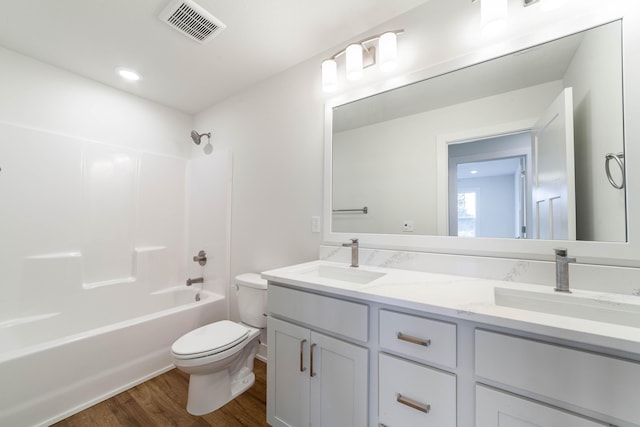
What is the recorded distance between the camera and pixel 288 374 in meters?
1.23

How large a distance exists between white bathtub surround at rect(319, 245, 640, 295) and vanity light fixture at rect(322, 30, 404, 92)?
1.08 m

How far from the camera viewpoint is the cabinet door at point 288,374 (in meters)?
1.17

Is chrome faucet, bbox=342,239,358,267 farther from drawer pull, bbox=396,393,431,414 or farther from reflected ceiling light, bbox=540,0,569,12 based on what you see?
reflected ceiling light, bbox=540,0,569,12

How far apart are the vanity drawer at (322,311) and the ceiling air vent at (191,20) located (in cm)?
159

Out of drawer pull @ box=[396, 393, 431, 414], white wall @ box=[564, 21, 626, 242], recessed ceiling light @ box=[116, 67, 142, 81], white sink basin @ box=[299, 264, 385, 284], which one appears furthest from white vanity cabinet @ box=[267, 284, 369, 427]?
recessed ceiling light @ box=[116, 67, 142, 81]

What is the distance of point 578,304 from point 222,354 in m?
1.72

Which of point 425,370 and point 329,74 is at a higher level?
point 329,74

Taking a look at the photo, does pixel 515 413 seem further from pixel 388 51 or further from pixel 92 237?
pixel 92 237

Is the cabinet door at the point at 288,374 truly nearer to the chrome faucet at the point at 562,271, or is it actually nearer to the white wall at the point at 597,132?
the chrome faucet at the point at 562,271

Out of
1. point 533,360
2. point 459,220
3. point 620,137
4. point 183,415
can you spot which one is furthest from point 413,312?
point 183,415

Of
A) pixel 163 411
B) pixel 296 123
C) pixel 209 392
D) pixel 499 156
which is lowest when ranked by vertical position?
pixel 163 411

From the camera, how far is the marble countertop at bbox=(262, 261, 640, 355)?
64cm

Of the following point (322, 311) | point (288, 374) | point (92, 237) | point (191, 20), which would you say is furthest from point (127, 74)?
point (288, 374)

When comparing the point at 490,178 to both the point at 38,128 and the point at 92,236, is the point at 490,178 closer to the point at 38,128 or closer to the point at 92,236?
the point at 92,236
